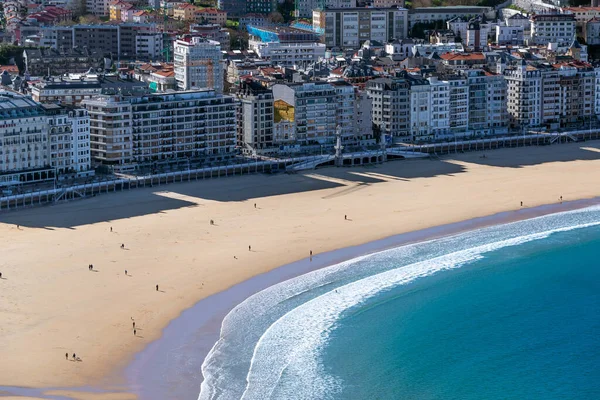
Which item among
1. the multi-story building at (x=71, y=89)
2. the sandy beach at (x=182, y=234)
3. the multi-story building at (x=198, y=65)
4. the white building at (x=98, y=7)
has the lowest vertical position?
the sandy beach at (x=182, y=234)

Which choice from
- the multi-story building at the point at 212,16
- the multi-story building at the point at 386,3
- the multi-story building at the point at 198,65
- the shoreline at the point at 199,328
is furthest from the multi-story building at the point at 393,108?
the multi-story building at the point at 386,3

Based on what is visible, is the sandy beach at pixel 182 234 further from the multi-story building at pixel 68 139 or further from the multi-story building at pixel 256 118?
the multi-story building at pixel 256 118

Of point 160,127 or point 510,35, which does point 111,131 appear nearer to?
point 160,127

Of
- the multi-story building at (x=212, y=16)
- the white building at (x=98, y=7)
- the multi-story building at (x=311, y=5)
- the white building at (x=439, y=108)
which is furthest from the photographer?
the white building at (x=98, y=7)

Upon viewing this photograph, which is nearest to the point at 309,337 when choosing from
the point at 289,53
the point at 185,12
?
the point at 289,53

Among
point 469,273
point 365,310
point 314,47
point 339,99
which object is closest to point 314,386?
point 365,310

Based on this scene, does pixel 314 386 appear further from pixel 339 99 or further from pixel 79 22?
pixel 79 22
